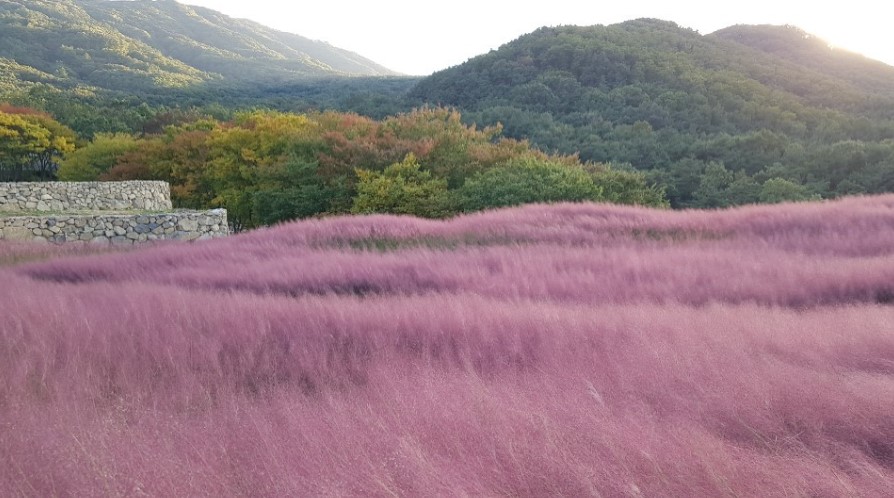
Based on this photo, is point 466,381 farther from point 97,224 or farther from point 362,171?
point 362,171

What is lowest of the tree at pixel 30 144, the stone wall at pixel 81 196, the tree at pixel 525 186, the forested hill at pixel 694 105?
the tree at pixel 30 144

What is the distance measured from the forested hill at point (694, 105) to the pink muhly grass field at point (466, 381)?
2513 cm

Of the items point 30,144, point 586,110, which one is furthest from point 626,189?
point 586,110

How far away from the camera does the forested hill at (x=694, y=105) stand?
29750 mm

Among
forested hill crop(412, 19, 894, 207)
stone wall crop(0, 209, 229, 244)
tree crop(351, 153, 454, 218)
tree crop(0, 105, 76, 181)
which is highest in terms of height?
forested hill crop(412, 19, 894, 207)

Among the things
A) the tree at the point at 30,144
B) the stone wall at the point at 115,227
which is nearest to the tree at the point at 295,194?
the stone wall at the point at 115,227

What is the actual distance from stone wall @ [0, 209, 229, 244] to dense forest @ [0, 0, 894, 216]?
4883 millimetres

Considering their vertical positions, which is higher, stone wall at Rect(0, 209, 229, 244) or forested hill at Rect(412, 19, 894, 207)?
forested hill at Rect(412, 19, 894, 207)

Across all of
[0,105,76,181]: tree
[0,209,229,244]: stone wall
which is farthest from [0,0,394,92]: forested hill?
[0,209,229,244]: stone wall

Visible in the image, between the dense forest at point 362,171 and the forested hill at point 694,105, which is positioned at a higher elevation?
the forested hill at point 694,105

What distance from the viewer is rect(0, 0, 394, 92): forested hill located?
88.7m

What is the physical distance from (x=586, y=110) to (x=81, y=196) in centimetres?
4363

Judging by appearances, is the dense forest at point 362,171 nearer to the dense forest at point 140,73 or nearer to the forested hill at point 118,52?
the dense forest at point 140,73

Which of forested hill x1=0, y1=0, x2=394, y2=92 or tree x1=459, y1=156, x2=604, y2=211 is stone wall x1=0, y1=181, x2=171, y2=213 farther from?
forested hill x1=0, y1=0, x2=394, y2=92
